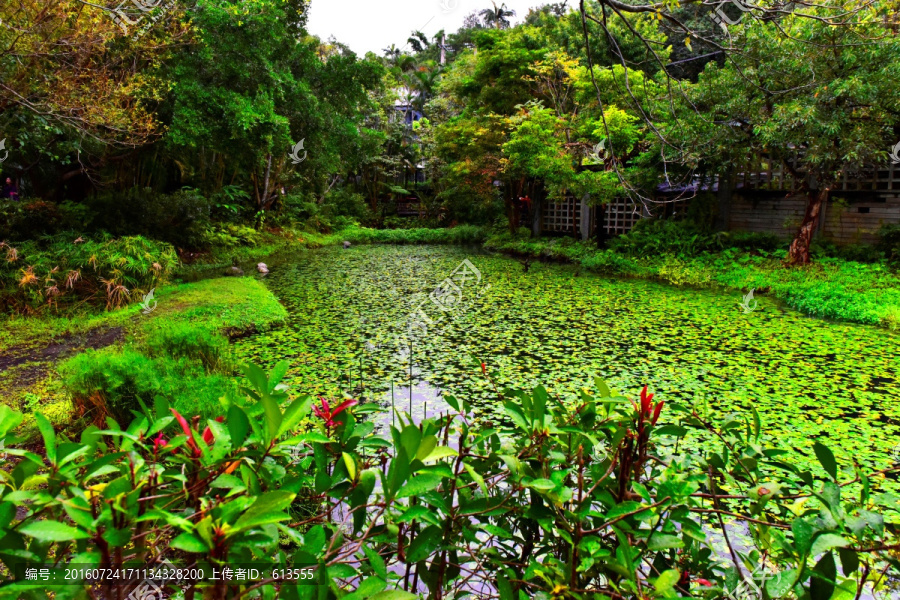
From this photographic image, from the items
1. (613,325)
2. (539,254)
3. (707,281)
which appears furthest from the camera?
(539,254)

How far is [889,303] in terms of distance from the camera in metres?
5.14

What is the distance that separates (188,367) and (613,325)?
3.67 metres

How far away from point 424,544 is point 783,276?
715 cm

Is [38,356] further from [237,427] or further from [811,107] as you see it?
[811,107]

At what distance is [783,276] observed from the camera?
257 inches

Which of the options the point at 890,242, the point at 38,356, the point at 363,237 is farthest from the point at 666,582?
the point at 363,237

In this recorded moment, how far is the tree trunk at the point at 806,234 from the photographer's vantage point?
6.88 meters

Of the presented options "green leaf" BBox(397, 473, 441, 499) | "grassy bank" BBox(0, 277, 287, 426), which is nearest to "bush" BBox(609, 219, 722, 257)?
"grassy bank" BBox(0, 277, 287, 426)

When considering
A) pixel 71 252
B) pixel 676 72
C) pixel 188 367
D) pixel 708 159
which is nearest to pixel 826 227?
pixel 708 159

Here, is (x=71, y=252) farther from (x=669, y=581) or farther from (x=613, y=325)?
(x=669, y=581)

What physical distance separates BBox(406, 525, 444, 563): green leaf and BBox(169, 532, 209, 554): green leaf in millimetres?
285

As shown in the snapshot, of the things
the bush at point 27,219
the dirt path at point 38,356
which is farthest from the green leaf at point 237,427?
the bush at point 27,219

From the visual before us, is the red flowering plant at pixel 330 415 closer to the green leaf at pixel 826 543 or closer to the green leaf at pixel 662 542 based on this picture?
the green leaf at pixel 662 542

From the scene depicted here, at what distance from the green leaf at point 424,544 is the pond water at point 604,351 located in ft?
4.07
